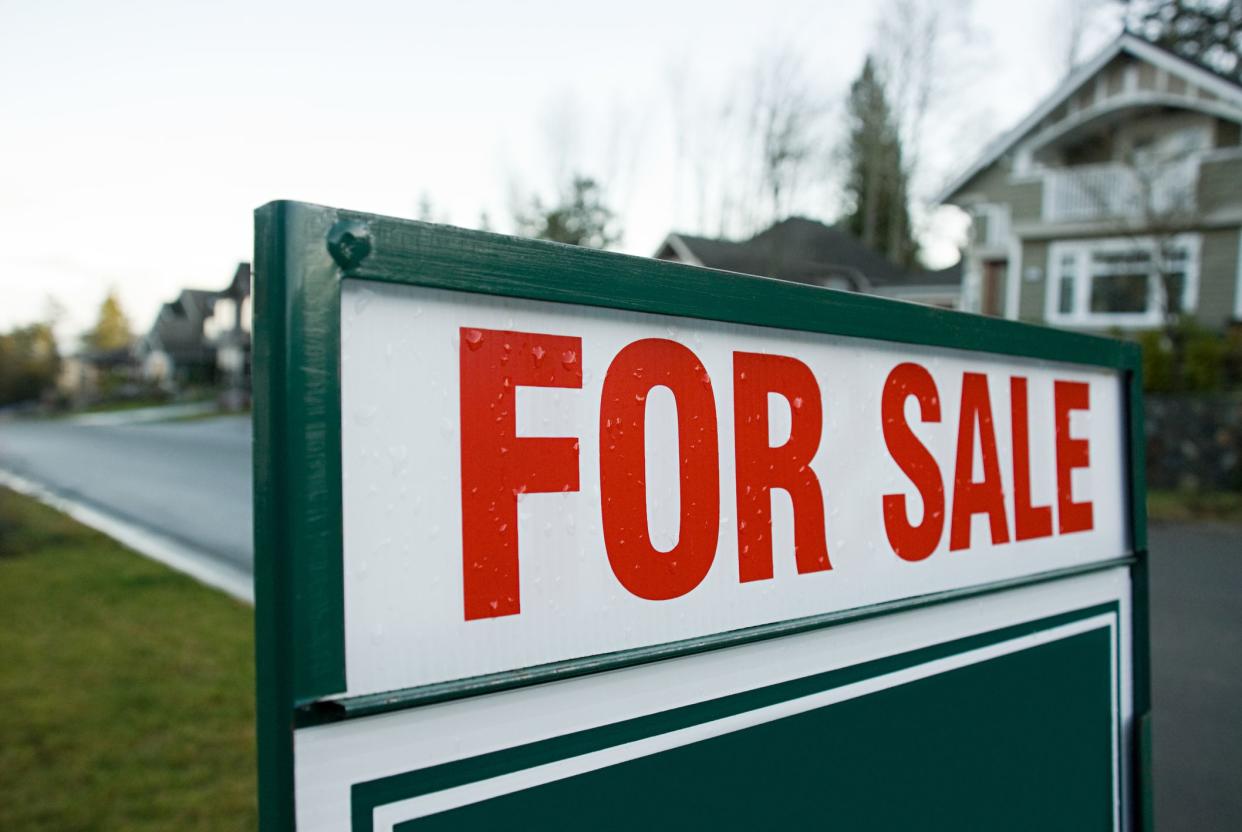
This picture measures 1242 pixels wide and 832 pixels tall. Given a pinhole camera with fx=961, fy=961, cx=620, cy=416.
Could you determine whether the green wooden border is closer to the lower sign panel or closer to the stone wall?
the lower sign panel

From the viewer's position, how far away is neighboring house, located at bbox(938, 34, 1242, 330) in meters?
16.8

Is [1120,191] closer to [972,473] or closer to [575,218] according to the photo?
[575,218]

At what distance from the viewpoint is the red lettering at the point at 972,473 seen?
1937mm

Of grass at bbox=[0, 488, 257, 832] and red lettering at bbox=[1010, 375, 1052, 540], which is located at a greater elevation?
red lettering at bbox=[1010, 375, 1052, 540]

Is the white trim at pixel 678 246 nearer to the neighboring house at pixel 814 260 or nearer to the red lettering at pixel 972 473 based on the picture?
the neighboring house at pixel 814 260

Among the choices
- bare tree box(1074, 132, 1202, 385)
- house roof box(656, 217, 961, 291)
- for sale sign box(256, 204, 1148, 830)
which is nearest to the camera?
for sale sign box(256, 204, 1148, 830)

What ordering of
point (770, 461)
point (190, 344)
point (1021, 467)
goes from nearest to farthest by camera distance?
1. point (770, 461)
2. point (1021, 467)
3. point (190, 344)

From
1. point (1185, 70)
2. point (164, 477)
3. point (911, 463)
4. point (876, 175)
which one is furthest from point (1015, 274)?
point (876, 175)

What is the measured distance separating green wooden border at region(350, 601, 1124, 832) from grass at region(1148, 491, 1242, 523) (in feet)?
38.6

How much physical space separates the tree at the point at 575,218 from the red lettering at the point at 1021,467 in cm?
1718

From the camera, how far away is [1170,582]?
846 centimetres

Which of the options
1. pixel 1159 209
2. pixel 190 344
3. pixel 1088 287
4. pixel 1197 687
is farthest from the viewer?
pixel 190 344

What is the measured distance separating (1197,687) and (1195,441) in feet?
33.9

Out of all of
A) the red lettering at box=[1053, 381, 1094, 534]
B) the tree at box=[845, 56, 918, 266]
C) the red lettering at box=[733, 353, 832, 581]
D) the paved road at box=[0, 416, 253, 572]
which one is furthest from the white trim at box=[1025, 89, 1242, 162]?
the tree at box=[845, 56, 918, 266]
